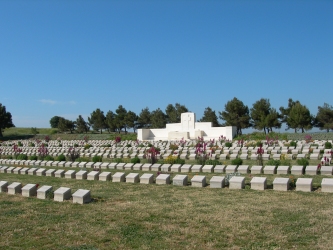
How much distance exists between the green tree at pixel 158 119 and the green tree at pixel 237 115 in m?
10.7

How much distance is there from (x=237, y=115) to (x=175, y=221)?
36635mm

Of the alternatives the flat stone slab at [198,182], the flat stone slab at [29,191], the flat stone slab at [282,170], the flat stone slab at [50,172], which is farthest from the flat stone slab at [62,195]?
the flat stone slab at [282,170]

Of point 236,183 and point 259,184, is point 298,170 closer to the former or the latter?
point 259,184

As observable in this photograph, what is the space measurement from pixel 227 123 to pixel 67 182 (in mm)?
32684

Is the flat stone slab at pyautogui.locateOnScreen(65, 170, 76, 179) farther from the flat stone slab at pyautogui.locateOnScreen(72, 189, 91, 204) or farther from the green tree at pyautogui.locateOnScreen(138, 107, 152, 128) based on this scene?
the green tree at pyautogui.locateOnScreen(138, 107, 152, 128)

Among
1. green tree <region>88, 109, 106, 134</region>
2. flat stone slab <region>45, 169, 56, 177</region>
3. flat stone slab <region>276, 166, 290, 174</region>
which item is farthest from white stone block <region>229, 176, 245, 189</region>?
green tree <region>88, 109, 106, 134</region>

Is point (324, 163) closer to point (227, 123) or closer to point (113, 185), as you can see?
point (113, 185)

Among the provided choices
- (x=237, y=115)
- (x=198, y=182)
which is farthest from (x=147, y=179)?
(x=237, y=115)

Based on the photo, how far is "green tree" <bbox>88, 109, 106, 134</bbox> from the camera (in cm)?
5447

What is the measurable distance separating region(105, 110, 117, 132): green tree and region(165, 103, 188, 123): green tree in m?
8.20

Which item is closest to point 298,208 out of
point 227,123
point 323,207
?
point 323,207

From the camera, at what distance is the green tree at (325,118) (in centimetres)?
3838

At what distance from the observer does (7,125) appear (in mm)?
55531

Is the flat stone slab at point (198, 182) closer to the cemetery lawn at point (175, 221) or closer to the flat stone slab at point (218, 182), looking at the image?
the flat stone slab at point (218, 182)
